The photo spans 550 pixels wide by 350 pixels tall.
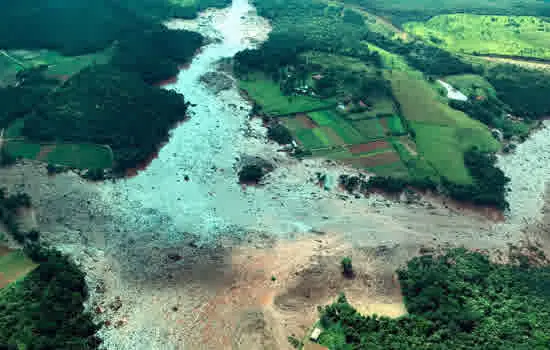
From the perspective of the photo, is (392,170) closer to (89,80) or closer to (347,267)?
(347,267)

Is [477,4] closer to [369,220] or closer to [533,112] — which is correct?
[533,112]

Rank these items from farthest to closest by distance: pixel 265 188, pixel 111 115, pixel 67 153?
pixel 111 115, pixel 67 153, pixel 265 188

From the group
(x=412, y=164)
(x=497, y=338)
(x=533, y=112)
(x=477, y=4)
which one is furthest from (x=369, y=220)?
(x=477, y=4)

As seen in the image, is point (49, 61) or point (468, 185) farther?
point (49, 61)

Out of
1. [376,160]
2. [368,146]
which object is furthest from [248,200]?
[368,146]

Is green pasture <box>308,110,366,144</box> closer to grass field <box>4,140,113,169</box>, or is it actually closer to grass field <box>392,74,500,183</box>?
grass field <box>392,74,500,183</box>

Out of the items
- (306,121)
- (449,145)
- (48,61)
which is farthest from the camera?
(48,61)

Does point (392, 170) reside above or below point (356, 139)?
below

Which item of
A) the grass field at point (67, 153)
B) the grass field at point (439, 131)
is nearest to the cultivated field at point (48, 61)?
the grass field at point (67, 153)
